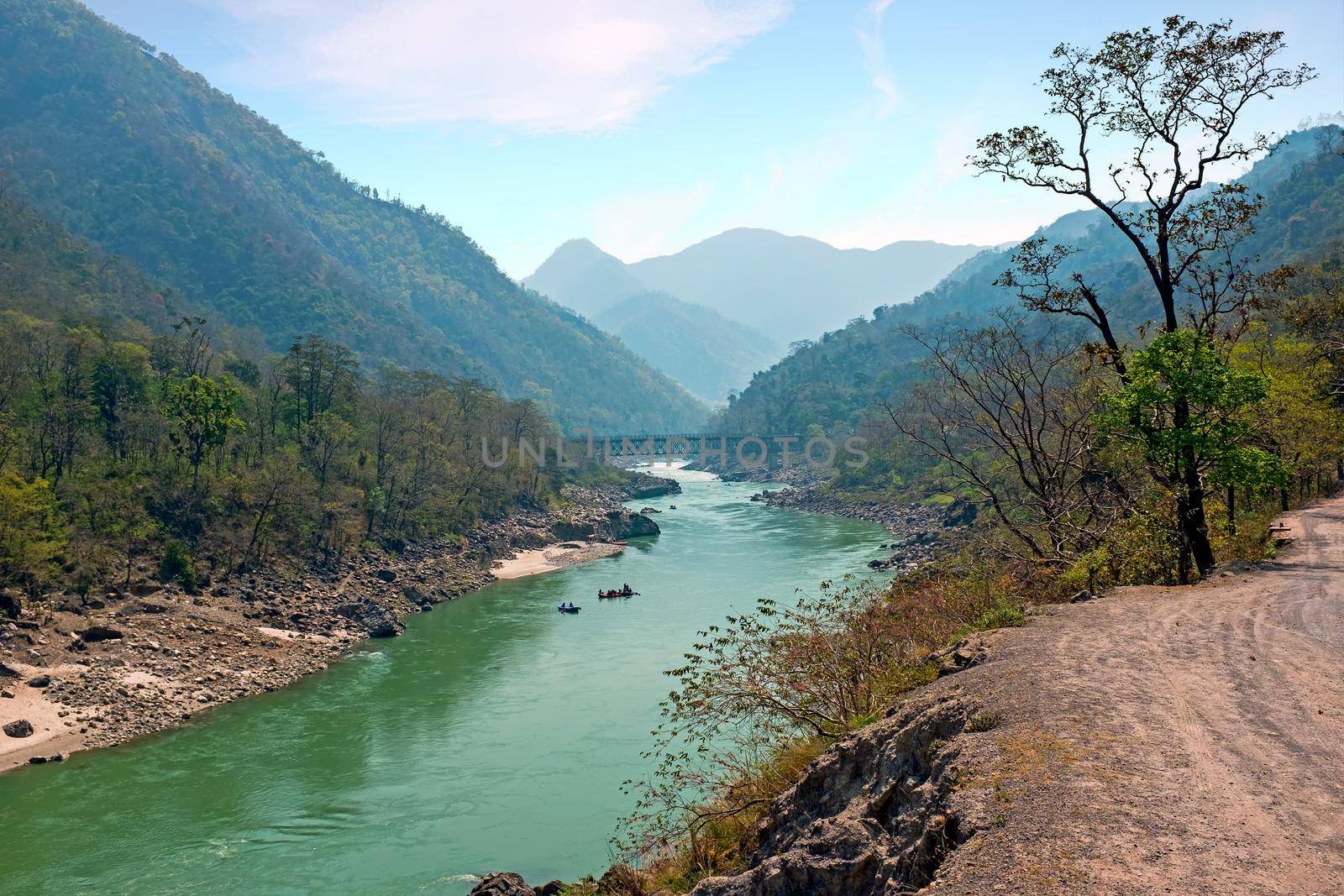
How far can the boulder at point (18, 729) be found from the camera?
2708 cm

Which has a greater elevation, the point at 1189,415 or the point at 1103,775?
the point at 1189,415

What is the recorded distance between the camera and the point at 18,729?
27.2 metres

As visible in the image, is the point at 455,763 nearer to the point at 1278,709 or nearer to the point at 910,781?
the point at 910,781

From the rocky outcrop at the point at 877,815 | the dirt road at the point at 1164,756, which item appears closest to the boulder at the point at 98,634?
the rocky outcrop at the point at 877,815

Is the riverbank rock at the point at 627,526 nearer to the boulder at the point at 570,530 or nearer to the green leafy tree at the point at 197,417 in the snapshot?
the boulder at the point at 570,530

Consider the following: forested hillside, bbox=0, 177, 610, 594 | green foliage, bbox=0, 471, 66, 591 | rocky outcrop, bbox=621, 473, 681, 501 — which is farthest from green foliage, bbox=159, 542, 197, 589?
rocky outcrop, bbox=621, 473, 681, 501

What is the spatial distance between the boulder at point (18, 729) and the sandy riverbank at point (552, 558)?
3113 centimetres

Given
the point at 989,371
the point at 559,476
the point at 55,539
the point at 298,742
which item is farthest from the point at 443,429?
the point at 989,371

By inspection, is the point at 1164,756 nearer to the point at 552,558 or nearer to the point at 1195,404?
the point at 1195,404

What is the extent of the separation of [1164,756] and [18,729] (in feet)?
107

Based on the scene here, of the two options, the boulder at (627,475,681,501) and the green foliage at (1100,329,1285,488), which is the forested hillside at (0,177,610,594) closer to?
the boulder at (627,475,681,501)

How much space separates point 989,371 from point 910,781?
50.6 ft

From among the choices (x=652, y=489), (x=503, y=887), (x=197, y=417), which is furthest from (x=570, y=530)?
(x=503, y=887)

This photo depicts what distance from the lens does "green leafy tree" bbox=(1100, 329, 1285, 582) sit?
579 inches
